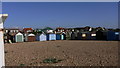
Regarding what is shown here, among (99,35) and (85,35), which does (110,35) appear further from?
(85,35)

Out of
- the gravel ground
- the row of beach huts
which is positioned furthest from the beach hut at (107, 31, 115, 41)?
the gravel ground

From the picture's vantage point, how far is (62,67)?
36.5 feet

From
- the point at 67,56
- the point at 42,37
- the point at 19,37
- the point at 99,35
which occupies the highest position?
the point at 99,35

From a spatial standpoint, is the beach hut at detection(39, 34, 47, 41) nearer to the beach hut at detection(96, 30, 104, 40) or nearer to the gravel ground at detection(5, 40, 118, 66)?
the beach hut at detection(96, 30, 104, 40)

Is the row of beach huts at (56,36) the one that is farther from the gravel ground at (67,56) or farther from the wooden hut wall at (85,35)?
the gravel ground at (67,56)

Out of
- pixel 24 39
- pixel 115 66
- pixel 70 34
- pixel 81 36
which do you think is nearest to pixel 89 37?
pixel 81 36

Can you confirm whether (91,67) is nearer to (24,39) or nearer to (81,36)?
(24,39)

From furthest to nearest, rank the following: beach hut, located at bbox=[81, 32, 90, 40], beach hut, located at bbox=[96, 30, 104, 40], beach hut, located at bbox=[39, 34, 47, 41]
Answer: beach hut, located at bbox=[81, 32, 90, 40] → beach hut, located at bbox=[96, 30, 104, 40] → beach hut, located at bbox=[39, 34, 47, 41]

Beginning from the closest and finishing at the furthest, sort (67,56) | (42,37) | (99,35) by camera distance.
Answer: (67,56)
(42,37)
(99,35)

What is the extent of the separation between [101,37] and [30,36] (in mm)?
22342

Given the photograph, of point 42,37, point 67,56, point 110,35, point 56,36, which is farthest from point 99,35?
point 67,56

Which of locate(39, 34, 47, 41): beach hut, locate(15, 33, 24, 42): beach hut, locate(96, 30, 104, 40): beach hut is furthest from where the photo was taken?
locate(96, 30, 104, 40): beach hut

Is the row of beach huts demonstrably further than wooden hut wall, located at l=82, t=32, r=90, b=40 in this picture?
No

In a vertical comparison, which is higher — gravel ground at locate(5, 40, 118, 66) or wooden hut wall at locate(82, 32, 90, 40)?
wooden hut wall at locate(82, 32, 90, 40)
